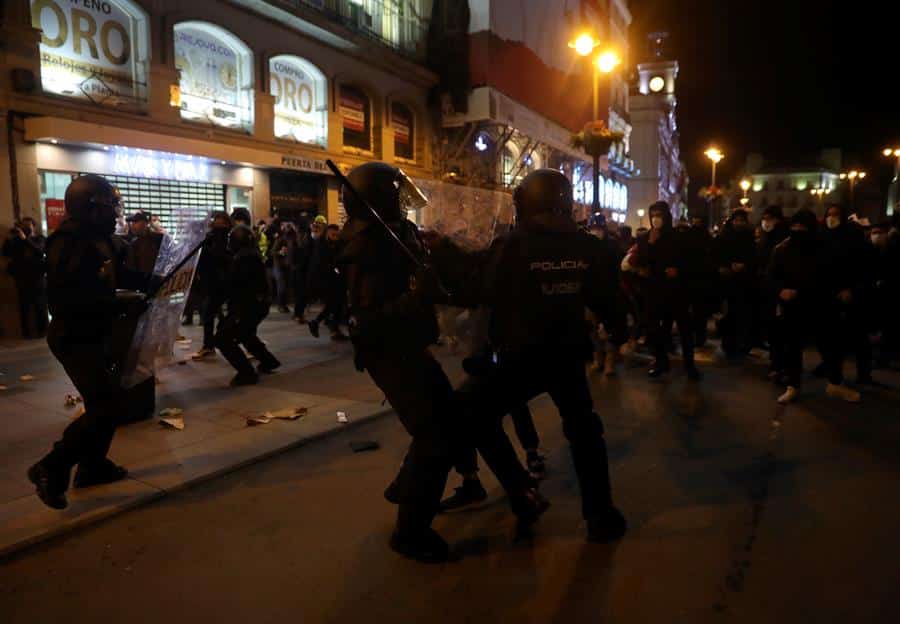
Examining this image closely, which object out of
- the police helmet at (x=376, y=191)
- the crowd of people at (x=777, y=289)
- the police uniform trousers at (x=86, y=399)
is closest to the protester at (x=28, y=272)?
the police uniform trousers at (x=86, y=399)

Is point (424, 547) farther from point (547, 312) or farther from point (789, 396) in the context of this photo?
point (789, 396)

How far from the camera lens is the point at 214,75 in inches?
602

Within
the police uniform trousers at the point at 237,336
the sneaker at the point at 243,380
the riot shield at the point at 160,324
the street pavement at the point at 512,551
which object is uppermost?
the riot shield at the point at 160,324

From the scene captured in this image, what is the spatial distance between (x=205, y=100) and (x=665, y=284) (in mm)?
11889

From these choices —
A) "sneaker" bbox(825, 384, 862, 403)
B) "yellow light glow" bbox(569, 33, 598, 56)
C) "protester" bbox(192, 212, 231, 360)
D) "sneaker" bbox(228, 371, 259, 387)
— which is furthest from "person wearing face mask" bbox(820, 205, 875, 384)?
"yellow light glow" bbox(569, 33, 598, 56)

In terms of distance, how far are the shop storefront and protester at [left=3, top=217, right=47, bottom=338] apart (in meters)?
1.33

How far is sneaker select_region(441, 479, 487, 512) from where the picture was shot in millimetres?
4039

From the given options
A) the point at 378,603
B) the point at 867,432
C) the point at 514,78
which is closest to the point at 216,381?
the point at 378,603

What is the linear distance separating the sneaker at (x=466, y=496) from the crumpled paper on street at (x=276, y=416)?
2.33 m

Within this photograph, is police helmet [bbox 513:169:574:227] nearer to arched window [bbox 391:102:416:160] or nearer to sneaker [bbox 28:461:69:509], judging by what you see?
sneaker [bbox 28:461:69:509]

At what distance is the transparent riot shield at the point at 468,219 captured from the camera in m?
4.23

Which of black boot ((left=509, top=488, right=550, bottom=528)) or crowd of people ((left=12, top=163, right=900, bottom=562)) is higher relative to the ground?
crowd of people ((left=12, top=163, right=900, bottom=562))

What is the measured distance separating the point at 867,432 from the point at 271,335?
340 inches

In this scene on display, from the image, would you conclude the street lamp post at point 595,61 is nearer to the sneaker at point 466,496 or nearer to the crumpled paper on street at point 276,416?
the crumpled paper on street at point 276,416
